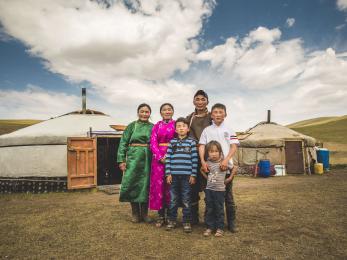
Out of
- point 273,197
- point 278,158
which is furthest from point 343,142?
point 273,197

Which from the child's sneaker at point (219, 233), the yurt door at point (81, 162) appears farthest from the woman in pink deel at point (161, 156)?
the yurt door at point (81, 162)

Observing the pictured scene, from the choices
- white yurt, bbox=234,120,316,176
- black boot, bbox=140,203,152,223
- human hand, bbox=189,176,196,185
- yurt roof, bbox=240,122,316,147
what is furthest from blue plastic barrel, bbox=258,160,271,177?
human hand, bbox=189,176,196,185

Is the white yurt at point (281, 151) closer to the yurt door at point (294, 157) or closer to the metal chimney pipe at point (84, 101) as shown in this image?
the yurt door at point (294, 157)

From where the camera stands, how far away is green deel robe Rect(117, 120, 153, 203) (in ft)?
12.9

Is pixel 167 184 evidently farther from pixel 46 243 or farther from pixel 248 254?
pixel 46 243

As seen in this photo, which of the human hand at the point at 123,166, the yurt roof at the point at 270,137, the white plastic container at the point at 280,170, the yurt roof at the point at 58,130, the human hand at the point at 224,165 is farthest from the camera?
the yurt roof at the point at 270,137

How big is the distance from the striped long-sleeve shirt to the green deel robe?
21.8 inches

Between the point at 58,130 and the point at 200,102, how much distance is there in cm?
593

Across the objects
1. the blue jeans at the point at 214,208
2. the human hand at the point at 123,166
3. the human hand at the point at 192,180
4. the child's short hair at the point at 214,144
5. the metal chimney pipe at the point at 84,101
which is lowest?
the blue jeans at the point at 214,208

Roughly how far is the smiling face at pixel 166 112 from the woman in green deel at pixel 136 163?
39cm

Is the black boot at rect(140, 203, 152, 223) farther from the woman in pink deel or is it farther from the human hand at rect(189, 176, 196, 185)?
the human hand at rect(189, 176, 196, 185)

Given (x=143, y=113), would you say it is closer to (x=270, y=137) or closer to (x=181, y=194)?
(x=181, y=194)

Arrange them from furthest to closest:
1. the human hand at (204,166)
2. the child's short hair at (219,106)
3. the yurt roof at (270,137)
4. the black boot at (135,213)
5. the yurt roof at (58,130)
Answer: the yurt roof at (270,137), the yurt roof at (58,130), the black boot at (135,213), the child's short hair at (219,106), the human hand at (204,166)

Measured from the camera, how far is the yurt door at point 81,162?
752 centimetres
